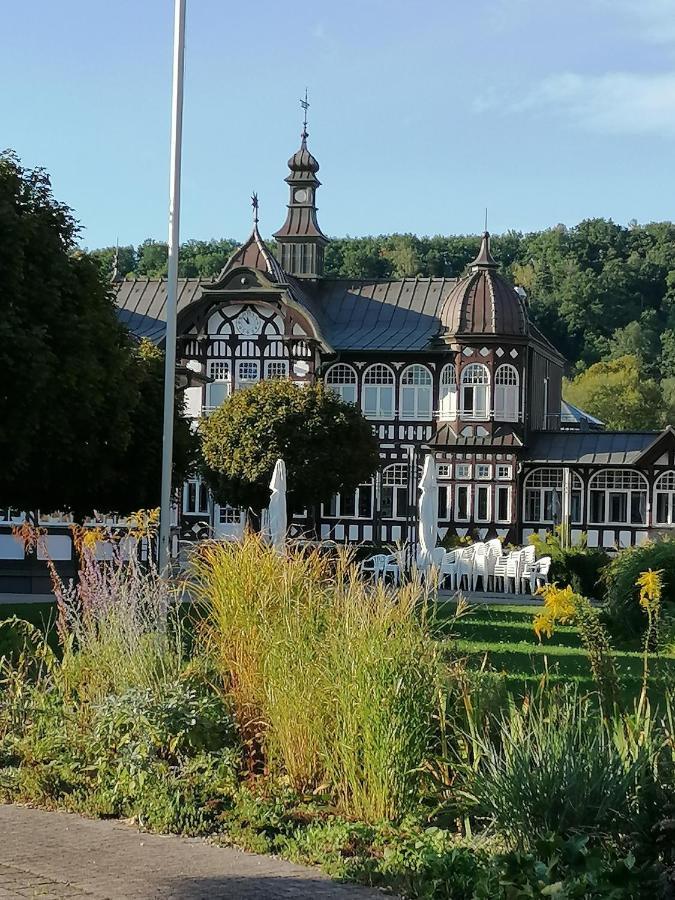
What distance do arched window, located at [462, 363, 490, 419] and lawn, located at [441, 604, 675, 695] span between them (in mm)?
24656

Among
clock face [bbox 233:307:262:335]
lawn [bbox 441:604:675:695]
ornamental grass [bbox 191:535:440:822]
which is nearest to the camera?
ornamental grass [bbox 191:535:440:822]

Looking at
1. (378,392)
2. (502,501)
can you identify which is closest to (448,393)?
(378,392)

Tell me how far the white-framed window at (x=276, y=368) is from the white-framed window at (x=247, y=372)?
1.08ft

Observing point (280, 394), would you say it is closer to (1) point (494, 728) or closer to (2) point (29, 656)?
(2) point (29, 656)

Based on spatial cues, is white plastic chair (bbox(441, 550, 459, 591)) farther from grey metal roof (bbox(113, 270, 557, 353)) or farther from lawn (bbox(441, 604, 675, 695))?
grey metal roof (bbox(113, 270, 557, 353))

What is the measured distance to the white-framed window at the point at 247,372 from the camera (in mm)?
47750

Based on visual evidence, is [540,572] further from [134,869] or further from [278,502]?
[134,869]

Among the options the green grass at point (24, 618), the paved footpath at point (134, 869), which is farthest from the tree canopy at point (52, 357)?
the paved footpath at point (134, 869)

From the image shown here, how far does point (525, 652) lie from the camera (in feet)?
49.8

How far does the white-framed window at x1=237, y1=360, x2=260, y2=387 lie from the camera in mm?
47750

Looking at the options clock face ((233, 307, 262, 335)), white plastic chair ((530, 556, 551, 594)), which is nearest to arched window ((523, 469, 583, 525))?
→ clock face ((233, 307, 262, 335))

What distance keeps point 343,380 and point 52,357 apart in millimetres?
31738

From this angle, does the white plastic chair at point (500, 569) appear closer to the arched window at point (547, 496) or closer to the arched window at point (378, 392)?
the arched window at point (547, 496)

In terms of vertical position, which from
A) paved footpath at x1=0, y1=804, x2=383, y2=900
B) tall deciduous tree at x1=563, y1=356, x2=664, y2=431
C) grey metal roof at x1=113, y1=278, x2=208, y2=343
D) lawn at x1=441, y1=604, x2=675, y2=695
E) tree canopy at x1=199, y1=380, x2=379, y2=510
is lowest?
paved footpath at x1=0, y1=804, x2=383, y2=900
